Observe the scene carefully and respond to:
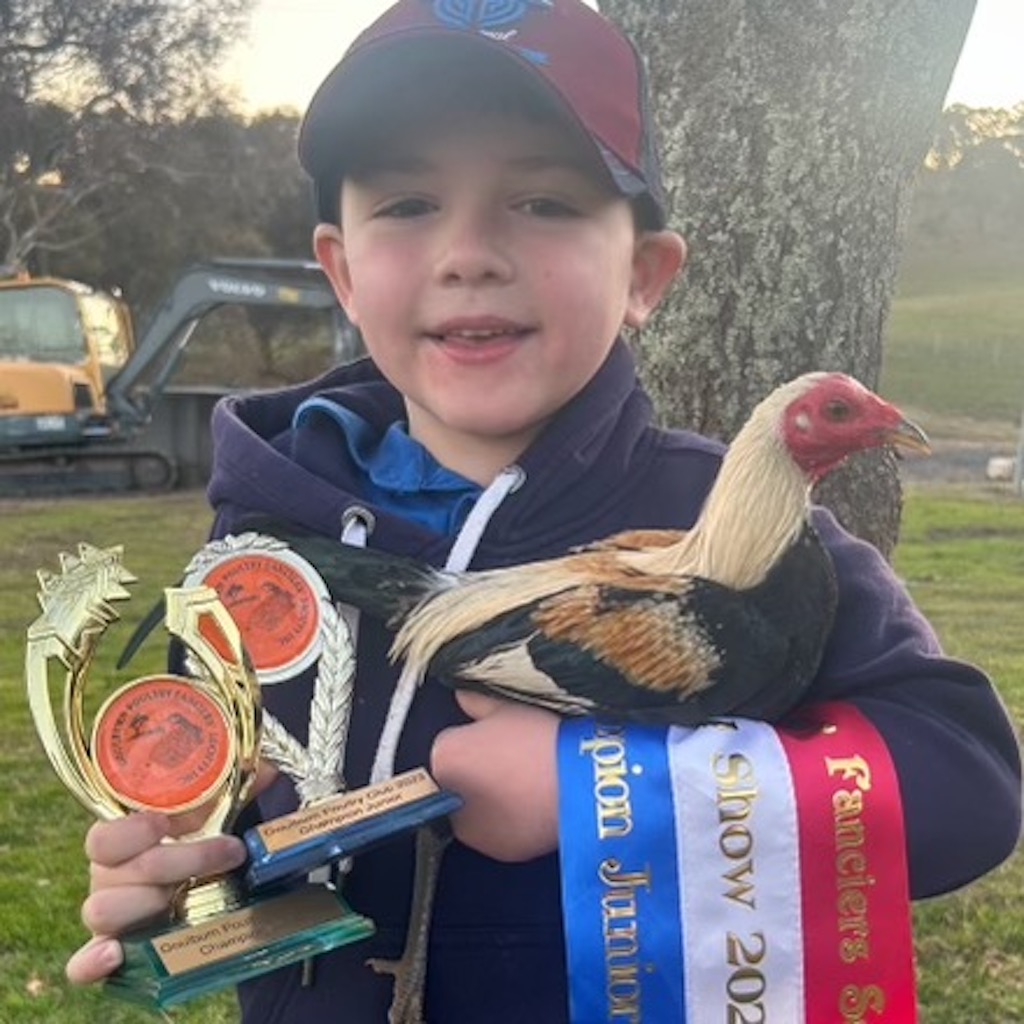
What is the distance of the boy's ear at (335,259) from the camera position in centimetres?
149

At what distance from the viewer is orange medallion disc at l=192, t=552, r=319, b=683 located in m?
1.29

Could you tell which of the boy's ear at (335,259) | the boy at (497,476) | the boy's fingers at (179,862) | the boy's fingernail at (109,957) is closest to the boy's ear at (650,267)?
the boy at (497,476)

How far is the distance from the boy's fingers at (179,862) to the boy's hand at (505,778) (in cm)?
19

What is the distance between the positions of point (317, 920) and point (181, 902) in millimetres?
115

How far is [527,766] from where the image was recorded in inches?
48.6

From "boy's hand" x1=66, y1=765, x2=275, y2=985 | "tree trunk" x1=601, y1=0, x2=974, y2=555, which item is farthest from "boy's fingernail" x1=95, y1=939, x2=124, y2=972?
"tree trunk" x1=601, y1=0, x2=974, y2=555

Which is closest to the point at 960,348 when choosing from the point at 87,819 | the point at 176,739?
the point at 87,819

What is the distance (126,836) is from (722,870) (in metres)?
0.48

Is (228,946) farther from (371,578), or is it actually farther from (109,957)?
(371,578)

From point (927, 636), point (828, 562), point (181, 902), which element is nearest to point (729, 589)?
point (828, 562)

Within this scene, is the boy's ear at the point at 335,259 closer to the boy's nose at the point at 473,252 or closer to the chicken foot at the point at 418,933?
the boy's nose at the point at 473,252

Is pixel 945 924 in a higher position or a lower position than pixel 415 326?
lower

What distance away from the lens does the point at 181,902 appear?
1203 millimetres

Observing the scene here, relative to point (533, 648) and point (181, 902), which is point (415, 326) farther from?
point (181, 902)
